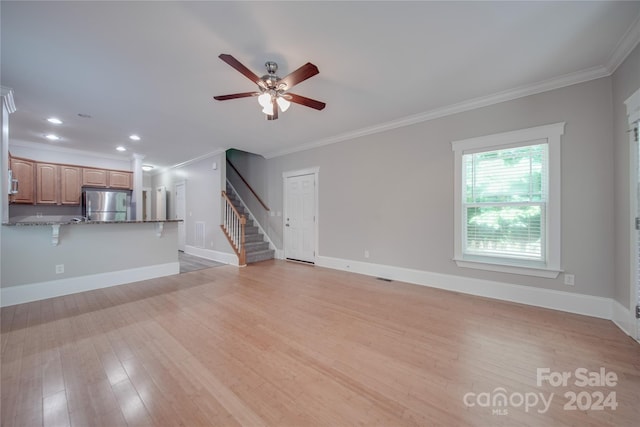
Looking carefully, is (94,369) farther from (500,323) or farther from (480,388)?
(500,323)

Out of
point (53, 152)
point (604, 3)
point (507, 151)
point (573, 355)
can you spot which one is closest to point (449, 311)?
point (573, 355)

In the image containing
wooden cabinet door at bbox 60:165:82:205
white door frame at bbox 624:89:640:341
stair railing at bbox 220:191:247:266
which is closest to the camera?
white door frame at bbox 624:89:640:341

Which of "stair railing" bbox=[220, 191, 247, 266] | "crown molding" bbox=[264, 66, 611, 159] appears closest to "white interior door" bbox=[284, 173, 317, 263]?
"stair railing" bbox=[220, 191, 247, 266]

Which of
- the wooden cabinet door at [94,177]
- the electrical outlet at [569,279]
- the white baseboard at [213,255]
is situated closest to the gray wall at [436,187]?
the electrical outlet at [569,279]

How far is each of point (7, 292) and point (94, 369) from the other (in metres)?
2.58

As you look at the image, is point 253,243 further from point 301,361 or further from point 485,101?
point 485,101

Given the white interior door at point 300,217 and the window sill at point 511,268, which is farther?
the white interior door at point 300,217

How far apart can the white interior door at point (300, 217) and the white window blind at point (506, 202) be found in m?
2.91

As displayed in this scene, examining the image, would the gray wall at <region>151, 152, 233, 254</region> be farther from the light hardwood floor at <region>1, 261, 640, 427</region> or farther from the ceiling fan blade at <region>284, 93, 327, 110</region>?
the ceiling fan blade at <region>284, 93, 327, 110</region>

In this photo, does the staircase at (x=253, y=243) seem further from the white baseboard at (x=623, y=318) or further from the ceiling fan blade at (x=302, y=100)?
the white baseboard at (x=623, y=318)

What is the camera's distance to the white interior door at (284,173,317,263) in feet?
17.1

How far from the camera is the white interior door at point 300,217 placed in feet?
17.1

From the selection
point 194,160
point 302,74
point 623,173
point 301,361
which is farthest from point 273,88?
point 194,160

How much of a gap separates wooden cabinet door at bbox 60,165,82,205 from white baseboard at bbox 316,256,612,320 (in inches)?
258
